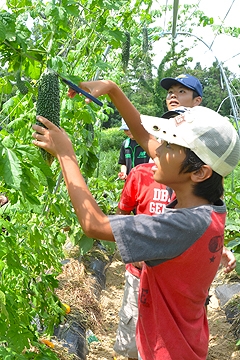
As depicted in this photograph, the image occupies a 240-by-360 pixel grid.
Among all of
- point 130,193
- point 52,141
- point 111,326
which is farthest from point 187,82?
point 111,326

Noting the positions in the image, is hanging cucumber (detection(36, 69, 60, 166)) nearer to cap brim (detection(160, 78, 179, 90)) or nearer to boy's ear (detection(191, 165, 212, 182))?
boy's ear (detection(191, 165, 212, 182))

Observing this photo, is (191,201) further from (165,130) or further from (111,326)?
(111,326)

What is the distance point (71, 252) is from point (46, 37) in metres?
3.84

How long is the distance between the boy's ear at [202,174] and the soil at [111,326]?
8.34 feet

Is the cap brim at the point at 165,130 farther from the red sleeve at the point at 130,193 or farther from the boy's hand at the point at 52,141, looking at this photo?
the red sleeve at the point at 130,193

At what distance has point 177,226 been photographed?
1.52 metres

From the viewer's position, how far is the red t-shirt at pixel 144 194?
2.73 m

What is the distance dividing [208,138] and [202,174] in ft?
0.42

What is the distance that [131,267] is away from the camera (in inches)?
114

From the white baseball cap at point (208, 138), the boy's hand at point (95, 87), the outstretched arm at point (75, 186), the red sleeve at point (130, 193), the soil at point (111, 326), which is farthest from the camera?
A: the soil at point (111, 326)

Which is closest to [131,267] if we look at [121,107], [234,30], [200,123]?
[121,107]

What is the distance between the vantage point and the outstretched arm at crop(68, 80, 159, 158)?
198 centimetres

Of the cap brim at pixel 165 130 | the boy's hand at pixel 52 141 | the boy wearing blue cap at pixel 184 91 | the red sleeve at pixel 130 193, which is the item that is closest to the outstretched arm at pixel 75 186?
the boy's hand at pixel 52 141

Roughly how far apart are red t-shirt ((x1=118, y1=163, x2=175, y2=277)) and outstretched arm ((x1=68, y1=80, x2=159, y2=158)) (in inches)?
18.5
